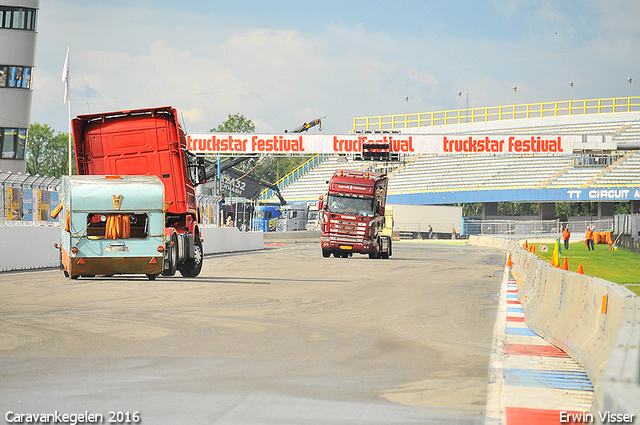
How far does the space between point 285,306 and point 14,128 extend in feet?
125

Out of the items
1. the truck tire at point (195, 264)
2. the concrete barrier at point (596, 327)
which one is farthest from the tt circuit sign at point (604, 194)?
the concrete barrier at point (596, 327)

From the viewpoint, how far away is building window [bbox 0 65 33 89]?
1819 inches

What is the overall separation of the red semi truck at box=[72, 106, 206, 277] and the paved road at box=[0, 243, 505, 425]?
3215 mm

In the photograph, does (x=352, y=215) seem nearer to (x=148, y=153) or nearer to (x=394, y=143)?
(x=394, y=143)

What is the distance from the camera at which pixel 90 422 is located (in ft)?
17.1

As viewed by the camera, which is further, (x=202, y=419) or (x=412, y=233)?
(x=412, y=233)

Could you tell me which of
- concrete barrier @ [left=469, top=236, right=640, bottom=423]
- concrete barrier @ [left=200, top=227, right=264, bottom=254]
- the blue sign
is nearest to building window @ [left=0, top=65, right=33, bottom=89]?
concrete barrier @ [left=200, top=227, right=264, bottom=254]

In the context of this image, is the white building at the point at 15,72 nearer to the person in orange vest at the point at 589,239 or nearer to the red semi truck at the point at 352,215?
the red semi truck at the point at 352,215

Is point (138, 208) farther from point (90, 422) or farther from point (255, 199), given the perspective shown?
point (255, 199)

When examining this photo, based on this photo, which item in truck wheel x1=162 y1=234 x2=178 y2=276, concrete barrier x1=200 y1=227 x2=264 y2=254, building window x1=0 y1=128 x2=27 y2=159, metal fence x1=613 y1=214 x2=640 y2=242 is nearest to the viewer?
truck wheel x1=162 y1=234 x2=178 y2=276

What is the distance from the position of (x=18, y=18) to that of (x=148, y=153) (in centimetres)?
3198

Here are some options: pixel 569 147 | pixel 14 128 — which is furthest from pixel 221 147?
pixel 569 147

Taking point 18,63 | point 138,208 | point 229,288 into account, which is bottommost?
point 229,288

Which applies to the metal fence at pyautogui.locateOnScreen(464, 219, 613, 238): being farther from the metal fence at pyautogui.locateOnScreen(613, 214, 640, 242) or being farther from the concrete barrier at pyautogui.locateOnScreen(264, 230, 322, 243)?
the metal fence at pyautogui.locateOnScreen(613, 214, 640, 242)
